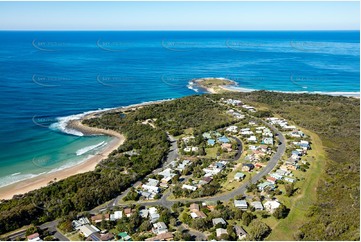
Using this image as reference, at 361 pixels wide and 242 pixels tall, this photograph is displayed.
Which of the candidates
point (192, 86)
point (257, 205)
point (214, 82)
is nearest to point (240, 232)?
point (257, 205)

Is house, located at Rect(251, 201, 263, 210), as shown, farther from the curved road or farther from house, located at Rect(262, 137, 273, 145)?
house, located at Rect(262, 137, 273, 145)

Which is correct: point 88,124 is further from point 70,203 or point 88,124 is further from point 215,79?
point 215,79

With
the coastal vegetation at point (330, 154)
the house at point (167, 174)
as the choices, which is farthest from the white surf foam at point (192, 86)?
the house at point (167, 174)

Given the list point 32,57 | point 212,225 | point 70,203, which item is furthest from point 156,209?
point 32,57

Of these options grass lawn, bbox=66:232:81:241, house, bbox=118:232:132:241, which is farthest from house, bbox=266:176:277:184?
grass lawn, bbox=66:232:81:241

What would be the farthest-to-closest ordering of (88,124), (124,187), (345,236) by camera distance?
1. (88,124)
2. (124,187)
3. (345,236)

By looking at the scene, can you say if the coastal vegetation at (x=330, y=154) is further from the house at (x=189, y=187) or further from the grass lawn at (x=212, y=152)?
the grass lawn at (x=212, y=152)
